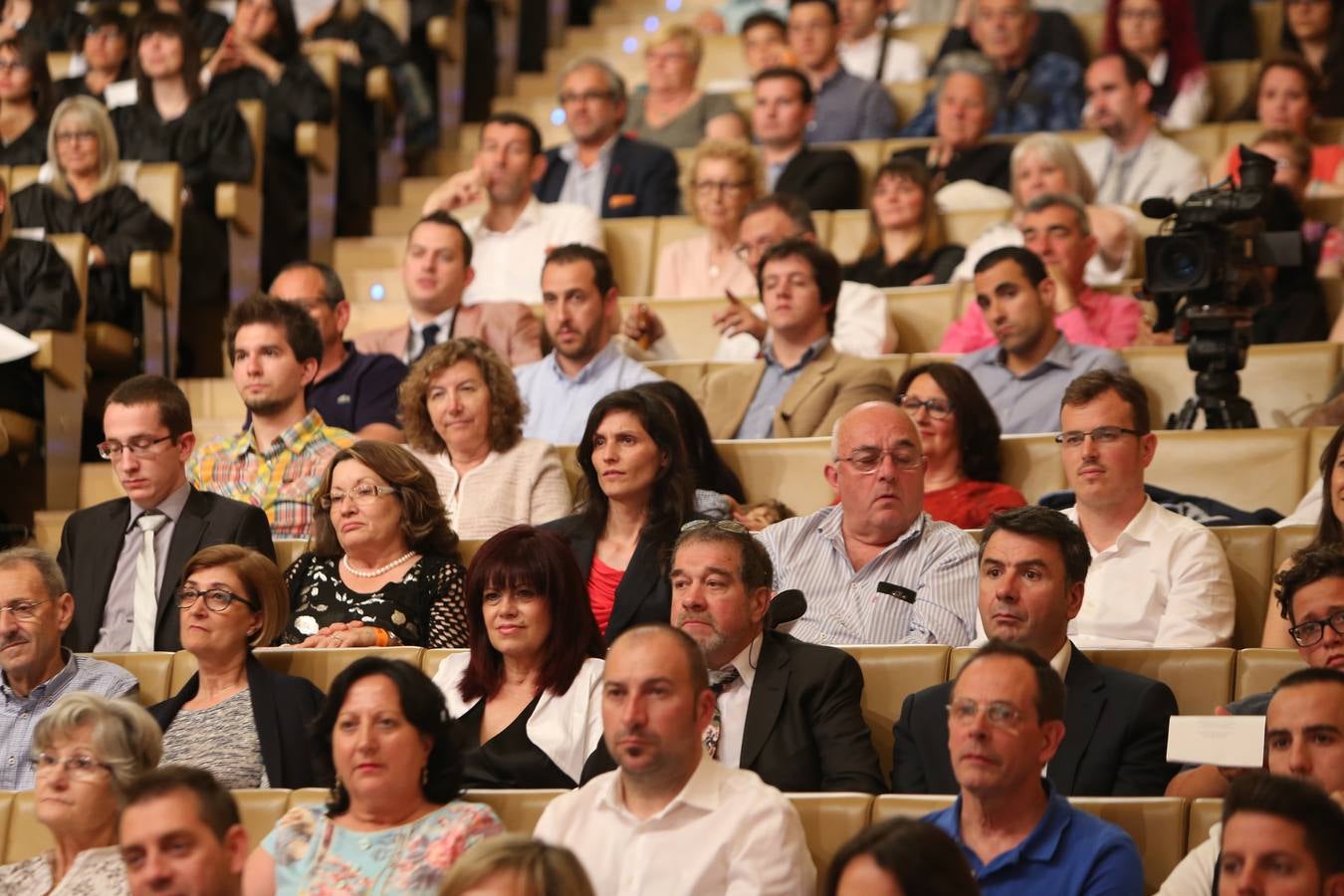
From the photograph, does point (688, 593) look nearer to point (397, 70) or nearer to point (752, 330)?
point (752, 330)

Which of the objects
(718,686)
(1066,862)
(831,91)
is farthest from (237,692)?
(831,91)

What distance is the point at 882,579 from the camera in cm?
333

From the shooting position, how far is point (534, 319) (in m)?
4.78

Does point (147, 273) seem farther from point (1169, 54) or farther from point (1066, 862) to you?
point (1066, 862)

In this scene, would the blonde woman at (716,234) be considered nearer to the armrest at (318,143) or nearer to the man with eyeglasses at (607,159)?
the man with eyeglasses at (607,159)

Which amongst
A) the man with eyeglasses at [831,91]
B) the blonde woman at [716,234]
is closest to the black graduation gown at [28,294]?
the blonde woman at [716,234]

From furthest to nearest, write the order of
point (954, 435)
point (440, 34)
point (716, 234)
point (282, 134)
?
point (440, 34) < point (282, 134) < point (716, 234) < point (954, 435)

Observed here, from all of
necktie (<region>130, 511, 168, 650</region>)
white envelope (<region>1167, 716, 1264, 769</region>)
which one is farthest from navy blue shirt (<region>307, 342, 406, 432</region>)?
white envelope (<region>1167, 716, 1264, 769</region>)

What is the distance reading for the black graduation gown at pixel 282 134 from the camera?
228 inches

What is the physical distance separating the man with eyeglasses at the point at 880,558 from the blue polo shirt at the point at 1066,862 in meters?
0.82

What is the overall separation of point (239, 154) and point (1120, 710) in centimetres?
343

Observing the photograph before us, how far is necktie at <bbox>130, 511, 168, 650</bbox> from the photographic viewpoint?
3561mm

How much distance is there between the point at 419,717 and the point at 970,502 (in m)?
1.41

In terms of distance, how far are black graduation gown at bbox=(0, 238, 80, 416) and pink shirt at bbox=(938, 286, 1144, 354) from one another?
2.02m
